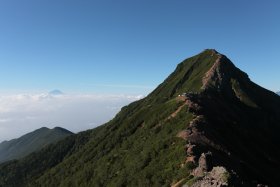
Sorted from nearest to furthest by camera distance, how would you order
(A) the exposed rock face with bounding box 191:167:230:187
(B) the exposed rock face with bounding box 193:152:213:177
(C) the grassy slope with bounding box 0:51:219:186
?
1. (A) the exposed rock face with bounding box 191:167:230:187
2. (B) the exposed rock face with bounding box 193:152:213:177
3. (C) the grassy slope with bounding box 0:51:219:186

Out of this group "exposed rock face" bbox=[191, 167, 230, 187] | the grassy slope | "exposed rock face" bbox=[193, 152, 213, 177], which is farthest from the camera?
the grassy slope

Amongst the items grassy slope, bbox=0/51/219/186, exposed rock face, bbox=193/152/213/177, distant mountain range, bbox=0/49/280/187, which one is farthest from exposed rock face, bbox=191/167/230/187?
grassy slope, bbox=0/51/219/186

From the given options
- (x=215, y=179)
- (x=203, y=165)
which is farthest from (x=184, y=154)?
(x=215, y=179)

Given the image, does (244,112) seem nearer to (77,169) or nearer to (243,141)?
(243,141)

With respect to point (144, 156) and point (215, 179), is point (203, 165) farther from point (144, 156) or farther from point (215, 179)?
point (144, 156)

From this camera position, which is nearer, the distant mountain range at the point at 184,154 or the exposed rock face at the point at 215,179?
the exposed rock face at the point at 215,179

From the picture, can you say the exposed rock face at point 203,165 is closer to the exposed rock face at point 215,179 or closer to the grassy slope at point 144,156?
the grassy slope at point 144,156

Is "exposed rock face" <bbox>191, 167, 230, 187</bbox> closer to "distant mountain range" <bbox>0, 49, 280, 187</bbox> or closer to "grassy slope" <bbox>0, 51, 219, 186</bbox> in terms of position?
"distant mountain range" <bbox>0, 49, 280, 187</bbox>

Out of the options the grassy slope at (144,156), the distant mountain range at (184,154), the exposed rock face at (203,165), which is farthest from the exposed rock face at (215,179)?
the grassy slope at (144,156)

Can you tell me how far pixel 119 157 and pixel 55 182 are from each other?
5888 centimetres

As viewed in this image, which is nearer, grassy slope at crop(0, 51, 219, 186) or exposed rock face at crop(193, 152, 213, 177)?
exposed rock face at crop(193, 152, 213, 177)

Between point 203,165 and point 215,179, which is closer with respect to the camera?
point 215,179

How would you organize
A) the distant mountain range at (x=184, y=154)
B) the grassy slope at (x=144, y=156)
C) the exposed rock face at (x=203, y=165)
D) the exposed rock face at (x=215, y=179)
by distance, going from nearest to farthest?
the exposed rock face at (x=215, y=179), the exposed rock face at (x=203, y=165), the distant mountain range at (x=184, y=154), the grassy slope at (x=144, y=156)

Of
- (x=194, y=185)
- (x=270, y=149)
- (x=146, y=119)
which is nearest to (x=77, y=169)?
(x=146, y=119)
